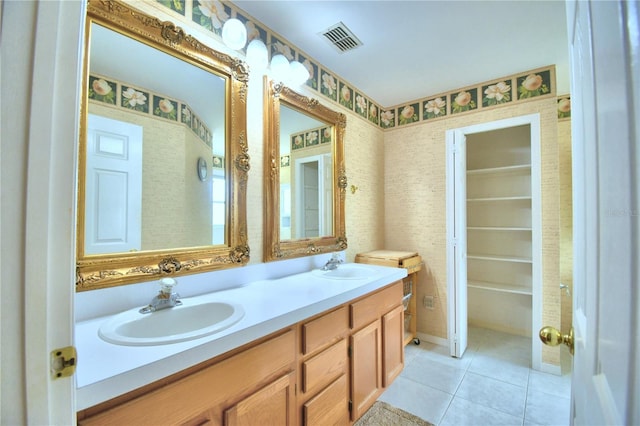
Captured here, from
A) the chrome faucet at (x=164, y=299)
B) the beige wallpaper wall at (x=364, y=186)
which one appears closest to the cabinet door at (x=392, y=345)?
the beige wallpaper wall at (x=364, y=186)

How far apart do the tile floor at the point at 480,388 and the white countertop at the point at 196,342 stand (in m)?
1.00

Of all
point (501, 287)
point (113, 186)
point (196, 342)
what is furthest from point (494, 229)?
point (113, 186)

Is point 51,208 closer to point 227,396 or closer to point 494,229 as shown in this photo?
point 227,396

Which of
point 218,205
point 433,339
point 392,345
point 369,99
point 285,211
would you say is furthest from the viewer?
point 369,99

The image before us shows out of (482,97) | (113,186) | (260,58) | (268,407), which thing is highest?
(482,97)

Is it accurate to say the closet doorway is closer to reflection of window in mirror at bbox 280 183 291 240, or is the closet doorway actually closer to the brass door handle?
reflection of window in mirror at bbox 280 183 291 240

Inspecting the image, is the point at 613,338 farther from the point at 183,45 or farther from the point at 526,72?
the point at 526,72

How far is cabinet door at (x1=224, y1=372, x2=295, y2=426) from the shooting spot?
901mm

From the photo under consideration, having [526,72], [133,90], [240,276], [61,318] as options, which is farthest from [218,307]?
[526,72]

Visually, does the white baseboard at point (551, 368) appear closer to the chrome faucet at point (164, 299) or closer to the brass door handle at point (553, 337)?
the brass door handle at point (553, 337)

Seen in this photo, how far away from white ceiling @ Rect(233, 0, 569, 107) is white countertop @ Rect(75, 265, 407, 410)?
161 centimetres

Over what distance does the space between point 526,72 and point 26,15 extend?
300 centimetres

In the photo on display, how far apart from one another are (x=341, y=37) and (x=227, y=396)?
6.76 feet

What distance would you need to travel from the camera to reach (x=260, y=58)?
1.60 m
